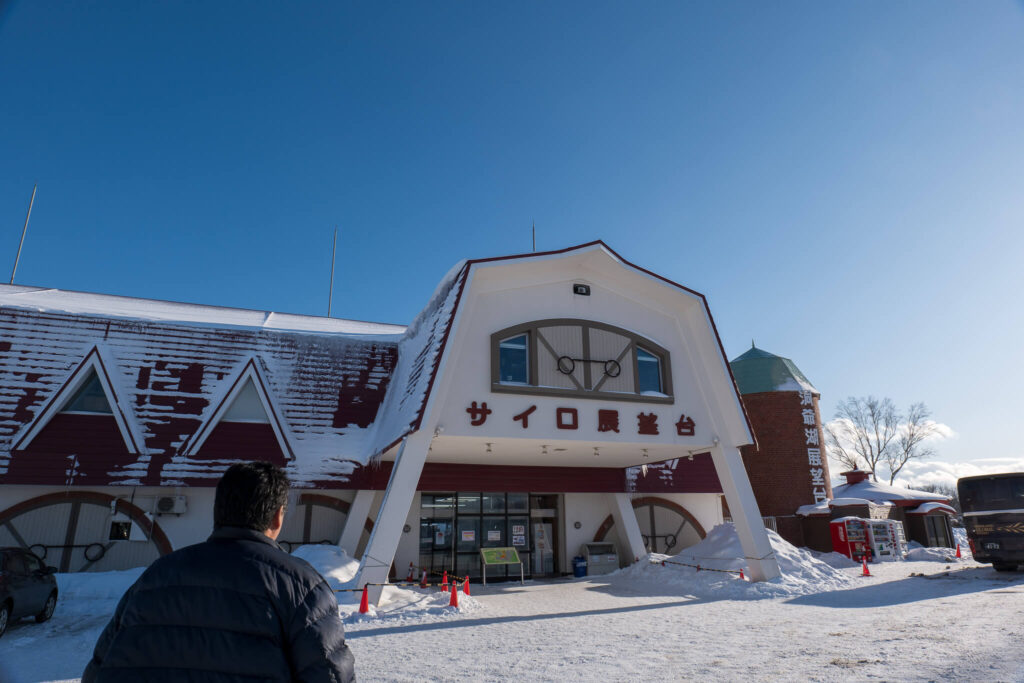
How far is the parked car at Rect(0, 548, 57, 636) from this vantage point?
9.73 meters

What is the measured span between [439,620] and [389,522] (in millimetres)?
2209

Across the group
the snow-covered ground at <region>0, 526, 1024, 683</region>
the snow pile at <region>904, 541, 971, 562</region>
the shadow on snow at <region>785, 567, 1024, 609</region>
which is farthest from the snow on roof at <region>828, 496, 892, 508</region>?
the snow-covered ground at <region>0, 526, 1024, 683</region>

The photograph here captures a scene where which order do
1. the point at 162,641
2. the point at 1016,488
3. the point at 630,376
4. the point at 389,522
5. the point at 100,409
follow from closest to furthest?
1. the point at 162,641
2. the point at 389,522
3. the point at 630,376
4. the point at 100,409
5. the point at 1016,488

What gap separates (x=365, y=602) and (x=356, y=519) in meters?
5.63

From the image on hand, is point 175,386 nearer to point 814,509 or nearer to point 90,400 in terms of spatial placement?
point 90,400

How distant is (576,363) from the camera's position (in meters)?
14.6

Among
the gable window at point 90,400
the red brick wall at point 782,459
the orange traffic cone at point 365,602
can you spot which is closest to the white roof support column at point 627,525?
the red brick wall at point 782,459

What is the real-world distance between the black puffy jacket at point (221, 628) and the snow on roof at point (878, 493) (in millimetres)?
28193

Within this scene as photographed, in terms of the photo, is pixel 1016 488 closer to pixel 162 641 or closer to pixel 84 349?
pixel 162 641

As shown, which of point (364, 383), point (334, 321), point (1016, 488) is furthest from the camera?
point (334, 321)

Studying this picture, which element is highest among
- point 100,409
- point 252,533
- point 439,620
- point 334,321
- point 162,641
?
point 334,321

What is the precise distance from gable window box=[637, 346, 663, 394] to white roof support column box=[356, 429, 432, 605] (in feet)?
19.1

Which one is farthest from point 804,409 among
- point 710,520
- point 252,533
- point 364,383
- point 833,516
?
point 252,533

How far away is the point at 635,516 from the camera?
21141mm
